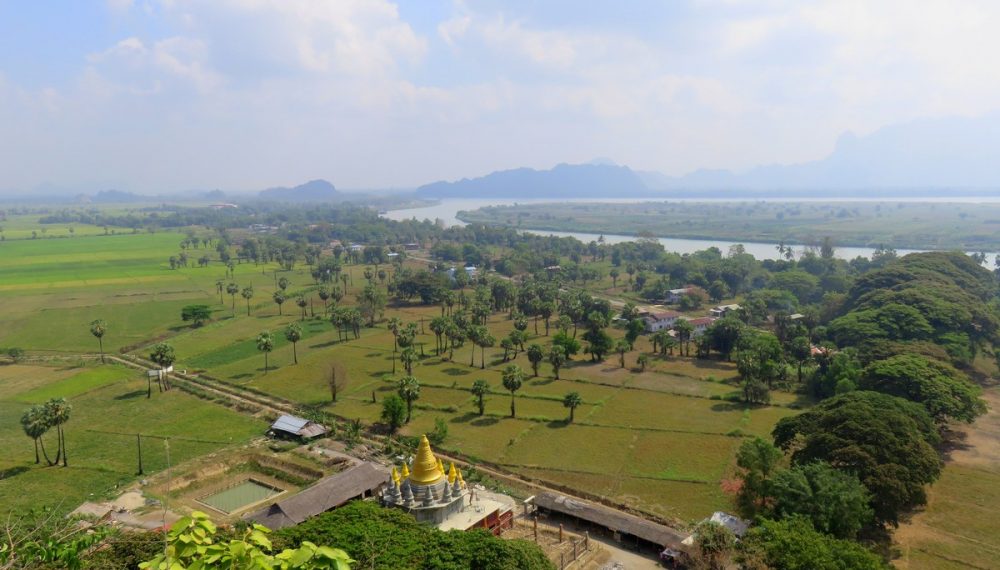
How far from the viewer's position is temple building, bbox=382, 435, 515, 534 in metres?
30.1

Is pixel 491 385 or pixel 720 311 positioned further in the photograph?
pixel 720 311

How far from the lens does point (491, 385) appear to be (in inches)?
2253

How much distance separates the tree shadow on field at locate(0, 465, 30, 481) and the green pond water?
13.6 meters

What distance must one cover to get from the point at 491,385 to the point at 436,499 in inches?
1054

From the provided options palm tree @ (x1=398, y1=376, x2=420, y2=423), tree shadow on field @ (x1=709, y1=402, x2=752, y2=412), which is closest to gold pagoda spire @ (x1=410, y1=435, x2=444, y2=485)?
palm tree @ (x1=398, y1=376, x2=420, y2=423)

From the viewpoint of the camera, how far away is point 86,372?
60750mm

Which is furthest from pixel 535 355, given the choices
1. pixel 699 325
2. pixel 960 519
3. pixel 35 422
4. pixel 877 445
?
pixel 35 422

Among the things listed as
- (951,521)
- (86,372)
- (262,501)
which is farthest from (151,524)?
(951,521)

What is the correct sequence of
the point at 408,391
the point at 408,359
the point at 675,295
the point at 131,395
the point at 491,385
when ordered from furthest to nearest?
the point at 675,295 → the point at 408,359 → the point at 491,385 → the point at 131,395 → the point at 408,391

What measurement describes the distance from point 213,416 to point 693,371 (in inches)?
1848

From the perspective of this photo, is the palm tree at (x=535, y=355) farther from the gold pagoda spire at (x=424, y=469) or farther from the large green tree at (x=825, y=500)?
the large green tree at (x=825, y=500)

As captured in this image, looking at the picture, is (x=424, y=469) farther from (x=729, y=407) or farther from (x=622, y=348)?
(x=622, y=348)

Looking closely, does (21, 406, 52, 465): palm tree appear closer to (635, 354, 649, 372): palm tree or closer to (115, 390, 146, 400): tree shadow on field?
(115, 390, 146, 400): tree shadow on field

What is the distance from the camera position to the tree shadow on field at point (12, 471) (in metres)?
38.3
